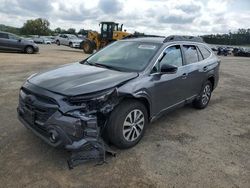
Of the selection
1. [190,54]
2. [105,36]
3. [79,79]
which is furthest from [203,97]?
[105,36]

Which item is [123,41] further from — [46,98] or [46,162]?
[46,162]

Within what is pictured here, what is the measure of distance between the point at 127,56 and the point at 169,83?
0.88 meters

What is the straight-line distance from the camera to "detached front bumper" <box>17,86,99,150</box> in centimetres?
340

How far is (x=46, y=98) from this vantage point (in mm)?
3580

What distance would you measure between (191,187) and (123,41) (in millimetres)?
3259

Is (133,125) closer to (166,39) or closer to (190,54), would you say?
(166,39)

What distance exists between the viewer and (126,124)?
3973 millimetres

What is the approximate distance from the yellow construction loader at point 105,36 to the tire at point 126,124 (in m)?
20.3

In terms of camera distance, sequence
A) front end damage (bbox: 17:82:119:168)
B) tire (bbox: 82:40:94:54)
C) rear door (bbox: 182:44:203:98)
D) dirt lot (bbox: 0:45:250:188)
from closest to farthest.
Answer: dirt lot (bbox: 0:45:250:188) < front end damage (bbox: 17:82:119:168) < rear door (bbox: 182:44:203:98) < tire (bbox: 82:40:94:54)

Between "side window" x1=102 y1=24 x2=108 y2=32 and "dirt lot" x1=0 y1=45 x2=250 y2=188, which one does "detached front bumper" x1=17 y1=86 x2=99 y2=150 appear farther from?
"side window" x1=102 y1=24 x2=108 y2=32

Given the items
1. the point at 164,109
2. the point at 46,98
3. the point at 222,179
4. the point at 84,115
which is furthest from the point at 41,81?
the point at 222,179

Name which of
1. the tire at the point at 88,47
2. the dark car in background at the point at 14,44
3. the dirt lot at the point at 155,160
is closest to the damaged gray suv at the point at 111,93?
the dirt lot at the point at 155,160

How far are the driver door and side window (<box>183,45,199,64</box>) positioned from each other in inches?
10.3

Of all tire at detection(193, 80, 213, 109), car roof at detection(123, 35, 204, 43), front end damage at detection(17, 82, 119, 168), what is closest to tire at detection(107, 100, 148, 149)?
front end damage at detection(17, 82, 119, 168)
